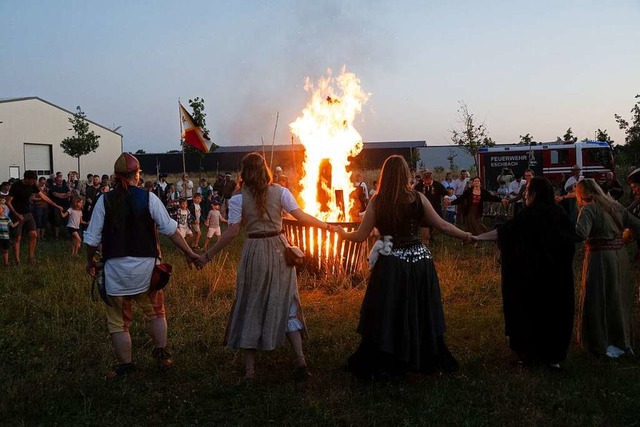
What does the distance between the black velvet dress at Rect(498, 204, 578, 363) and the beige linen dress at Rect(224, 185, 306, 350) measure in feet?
6.98

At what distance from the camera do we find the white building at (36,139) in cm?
3269

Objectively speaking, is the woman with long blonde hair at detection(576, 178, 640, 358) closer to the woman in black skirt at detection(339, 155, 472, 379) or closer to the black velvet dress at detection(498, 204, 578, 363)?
the black velvet dress at detection(498, 204, 578, 363)

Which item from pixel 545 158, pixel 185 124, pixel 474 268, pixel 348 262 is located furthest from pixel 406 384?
pixel 545 158

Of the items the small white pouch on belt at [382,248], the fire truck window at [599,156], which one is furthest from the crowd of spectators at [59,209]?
the fire truck window at [599,156]

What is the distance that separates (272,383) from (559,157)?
26453 mm

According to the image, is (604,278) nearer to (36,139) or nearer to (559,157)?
(559,157)

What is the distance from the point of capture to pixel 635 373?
5340mm

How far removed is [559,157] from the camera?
2833 centimetres

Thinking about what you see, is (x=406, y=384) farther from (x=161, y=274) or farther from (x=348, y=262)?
(x=348, y=262)

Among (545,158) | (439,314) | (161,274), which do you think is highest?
(545,158)

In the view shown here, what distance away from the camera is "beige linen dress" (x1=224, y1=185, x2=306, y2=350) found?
16.4 ft

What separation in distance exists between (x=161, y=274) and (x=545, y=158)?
26.5m

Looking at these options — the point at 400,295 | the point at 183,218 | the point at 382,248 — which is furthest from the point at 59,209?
the point at 400,295

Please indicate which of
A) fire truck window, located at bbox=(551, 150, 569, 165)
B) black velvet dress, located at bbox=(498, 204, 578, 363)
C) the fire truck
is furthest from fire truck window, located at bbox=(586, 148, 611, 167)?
black velvet dress, located at bbox=(498, 204, 578, 363)
